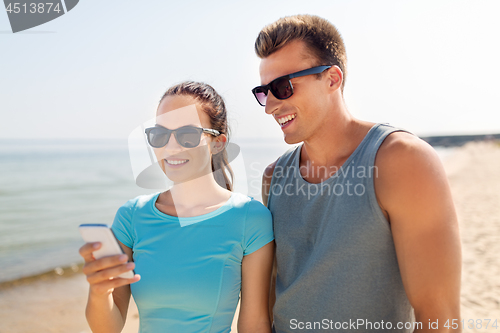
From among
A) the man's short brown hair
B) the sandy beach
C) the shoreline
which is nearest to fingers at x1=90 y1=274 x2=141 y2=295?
the man's short brown hair

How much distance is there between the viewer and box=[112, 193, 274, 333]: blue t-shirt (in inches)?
77.1

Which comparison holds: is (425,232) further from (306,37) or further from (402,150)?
(306,37)

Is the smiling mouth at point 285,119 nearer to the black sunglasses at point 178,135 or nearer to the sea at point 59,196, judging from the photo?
the sea at point 59,196

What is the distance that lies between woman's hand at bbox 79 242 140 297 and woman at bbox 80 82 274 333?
0.04 meters

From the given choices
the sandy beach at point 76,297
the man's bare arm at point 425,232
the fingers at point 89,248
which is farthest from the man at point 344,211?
the sandy beach at point 76,297

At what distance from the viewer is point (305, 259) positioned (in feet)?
6.93

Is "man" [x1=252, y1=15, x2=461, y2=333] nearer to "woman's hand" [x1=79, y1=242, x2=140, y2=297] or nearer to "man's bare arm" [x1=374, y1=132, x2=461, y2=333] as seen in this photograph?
"man's bare arm" [x1=374, y1=132, x2=461, y2=333]

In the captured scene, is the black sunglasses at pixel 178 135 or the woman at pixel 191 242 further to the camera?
the black sunglasses at pixel 178 135

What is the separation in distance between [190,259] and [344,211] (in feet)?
3.11

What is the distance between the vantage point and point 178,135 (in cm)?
225

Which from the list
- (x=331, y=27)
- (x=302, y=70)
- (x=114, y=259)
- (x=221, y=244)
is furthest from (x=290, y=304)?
(x=331, y=27)

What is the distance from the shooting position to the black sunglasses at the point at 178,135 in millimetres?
2250

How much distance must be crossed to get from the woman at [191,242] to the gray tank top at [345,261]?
20cm

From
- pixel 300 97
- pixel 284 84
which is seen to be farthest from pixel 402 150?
pixel 284 84
